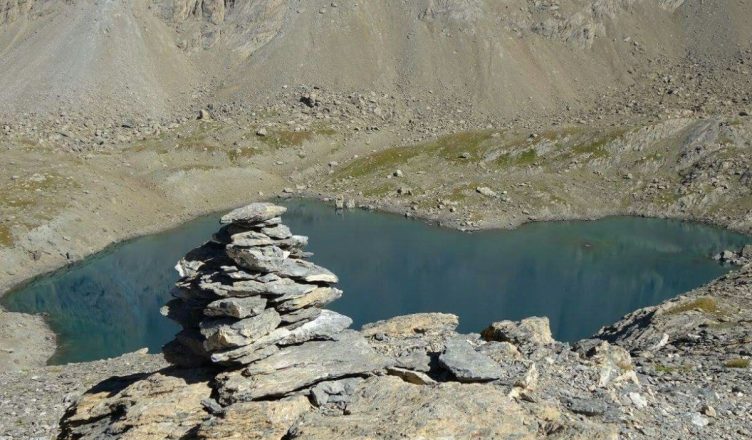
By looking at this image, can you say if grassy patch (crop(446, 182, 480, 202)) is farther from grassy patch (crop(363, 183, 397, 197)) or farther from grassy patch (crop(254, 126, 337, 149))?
grassy patch (crop(254, 126, 337, 149))

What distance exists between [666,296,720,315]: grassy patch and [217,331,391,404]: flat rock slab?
2953cm

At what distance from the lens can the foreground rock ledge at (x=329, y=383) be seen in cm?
2381

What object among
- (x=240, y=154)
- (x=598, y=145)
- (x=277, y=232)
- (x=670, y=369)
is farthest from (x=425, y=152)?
(x=277, y=232)

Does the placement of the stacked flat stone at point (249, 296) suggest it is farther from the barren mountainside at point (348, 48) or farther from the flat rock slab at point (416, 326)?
the barren mountainside at point (348, 48)

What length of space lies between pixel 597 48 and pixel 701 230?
75905mm

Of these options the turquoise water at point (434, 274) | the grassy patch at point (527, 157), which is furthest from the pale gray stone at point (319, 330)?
the grassy patch at point (527, 157)

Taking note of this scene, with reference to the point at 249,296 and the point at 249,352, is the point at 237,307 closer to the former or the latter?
the point at 249,296

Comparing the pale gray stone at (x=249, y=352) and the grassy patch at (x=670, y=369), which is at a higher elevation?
the pale gray stone at (x=249, y=352)

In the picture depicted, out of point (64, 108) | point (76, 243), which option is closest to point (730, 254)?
point (76, 243)

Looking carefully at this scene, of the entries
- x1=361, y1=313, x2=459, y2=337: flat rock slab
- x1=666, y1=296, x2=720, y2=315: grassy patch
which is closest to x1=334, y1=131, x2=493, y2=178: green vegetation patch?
x1=666, y1=296, x2=720, y2=315: grassy patch

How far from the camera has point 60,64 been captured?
5600 inches

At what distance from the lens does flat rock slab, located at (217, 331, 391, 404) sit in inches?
1025

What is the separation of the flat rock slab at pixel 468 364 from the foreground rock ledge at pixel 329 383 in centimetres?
8

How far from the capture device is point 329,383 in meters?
26.4
